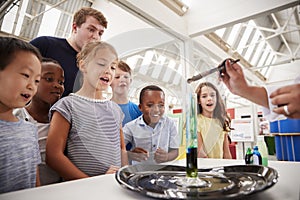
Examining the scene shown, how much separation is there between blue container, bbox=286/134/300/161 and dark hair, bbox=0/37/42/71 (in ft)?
6.39

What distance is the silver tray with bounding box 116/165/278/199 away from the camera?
38 cm

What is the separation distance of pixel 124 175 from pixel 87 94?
0.33 m

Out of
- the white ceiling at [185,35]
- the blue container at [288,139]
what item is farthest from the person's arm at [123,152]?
the blue container at [288,139]

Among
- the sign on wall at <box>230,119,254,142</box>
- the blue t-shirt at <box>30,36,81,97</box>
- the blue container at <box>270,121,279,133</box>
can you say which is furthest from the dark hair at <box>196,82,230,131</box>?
the sign on wall at <box>230,119,254,142</box>

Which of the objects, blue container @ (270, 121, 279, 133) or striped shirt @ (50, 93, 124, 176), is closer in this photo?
striped shirt @ (50, 93, 124, 176)

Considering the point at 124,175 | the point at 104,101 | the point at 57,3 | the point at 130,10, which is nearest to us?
the point at 124,175

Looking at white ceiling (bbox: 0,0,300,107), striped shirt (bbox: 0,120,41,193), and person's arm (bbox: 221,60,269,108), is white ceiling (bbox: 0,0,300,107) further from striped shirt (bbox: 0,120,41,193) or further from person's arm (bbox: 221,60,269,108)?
striped shirt (bbox: 0,120,41,193)

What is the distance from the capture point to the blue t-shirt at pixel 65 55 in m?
0.79

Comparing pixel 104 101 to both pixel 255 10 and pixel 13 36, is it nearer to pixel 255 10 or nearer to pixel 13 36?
pixel 13 36

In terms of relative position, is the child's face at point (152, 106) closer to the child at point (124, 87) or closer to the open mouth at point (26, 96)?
the child at point (124, 87)

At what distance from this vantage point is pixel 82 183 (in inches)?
22.8

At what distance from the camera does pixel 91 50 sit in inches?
30.0

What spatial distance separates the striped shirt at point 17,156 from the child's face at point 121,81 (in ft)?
0.93

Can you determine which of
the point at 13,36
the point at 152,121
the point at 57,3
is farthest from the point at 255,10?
the point at 13,36
